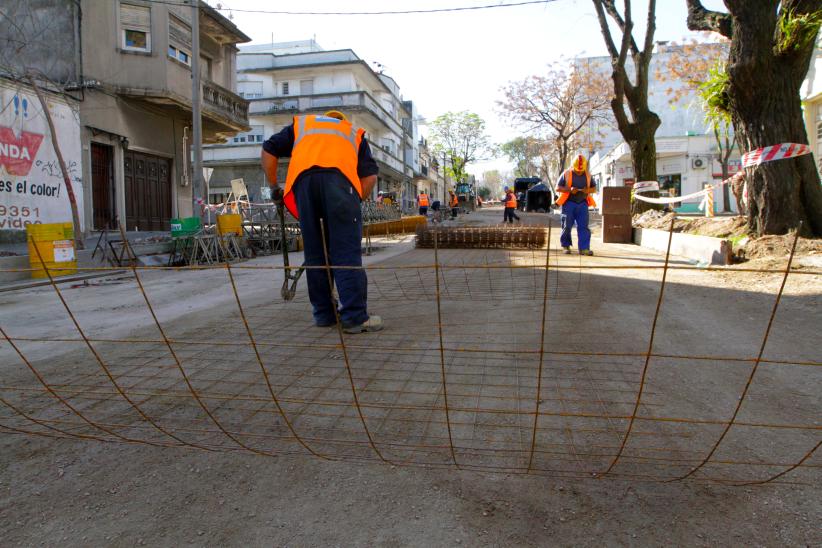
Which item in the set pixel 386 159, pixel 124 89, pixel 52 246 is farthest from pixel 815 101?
pixel 386 159

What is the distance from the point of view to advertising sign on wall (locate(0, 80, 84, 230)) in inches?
394

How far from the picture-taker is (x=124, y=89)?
46.2ft

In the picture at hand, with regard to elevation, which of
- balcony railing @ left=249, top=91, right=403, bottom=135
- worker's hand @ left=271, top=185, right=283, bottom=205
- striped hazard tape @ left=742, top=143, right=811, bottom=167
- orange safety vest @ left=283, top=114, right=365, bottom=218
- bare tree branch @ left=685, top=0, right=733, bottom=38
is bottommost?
worker's hand @ left=271, top=185, right=283, bottom=205

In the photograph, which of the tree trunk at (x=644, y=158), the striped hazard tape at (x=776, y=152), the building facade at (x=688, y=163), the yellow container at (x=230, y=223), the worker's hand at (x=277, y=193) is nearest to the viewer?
the worker's hand at (x=277, y=193)

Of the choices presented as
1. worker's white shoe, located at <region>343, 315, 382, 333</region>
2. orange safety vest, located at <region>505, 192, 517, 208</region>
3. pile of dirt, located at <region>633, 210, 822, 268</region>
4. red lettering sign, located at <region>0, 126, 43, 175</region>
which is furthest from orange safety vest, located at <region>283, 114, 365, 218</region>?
orange safety vest, located at <region>505, 192, 517, 208</region>

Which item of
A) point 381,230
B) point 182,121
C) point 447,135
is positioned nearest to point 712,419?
point 381,230

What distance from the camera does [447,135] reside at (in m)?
63.5

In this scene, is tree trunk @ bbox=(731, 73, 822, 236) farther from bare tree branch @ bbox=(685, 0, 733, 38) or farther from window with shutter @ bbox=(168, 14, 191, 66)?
window with shutter @ bbox=(168, 14, 191, 66)

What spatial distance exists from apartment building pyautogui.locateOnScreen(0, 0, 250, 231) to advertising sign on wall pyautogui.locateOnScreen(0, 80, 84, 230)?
566 mm

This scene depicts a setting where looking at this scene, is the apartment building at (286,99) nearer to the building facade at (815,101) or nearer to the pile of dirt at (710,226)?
the building facade at (815,101)

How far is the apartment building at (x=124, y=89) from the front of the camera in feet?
43.5

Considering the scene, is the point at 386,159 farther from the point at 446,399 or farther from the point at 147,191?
the point at 446,399

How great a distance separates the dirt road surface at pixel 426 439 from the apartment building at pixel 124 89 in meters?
11.1

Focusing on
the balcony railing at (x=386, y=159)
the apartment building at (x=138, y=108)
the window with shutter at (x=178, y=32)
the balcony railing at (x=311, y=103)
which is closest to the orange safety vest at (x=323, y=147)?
the apartment building at (x=138, y=108)
